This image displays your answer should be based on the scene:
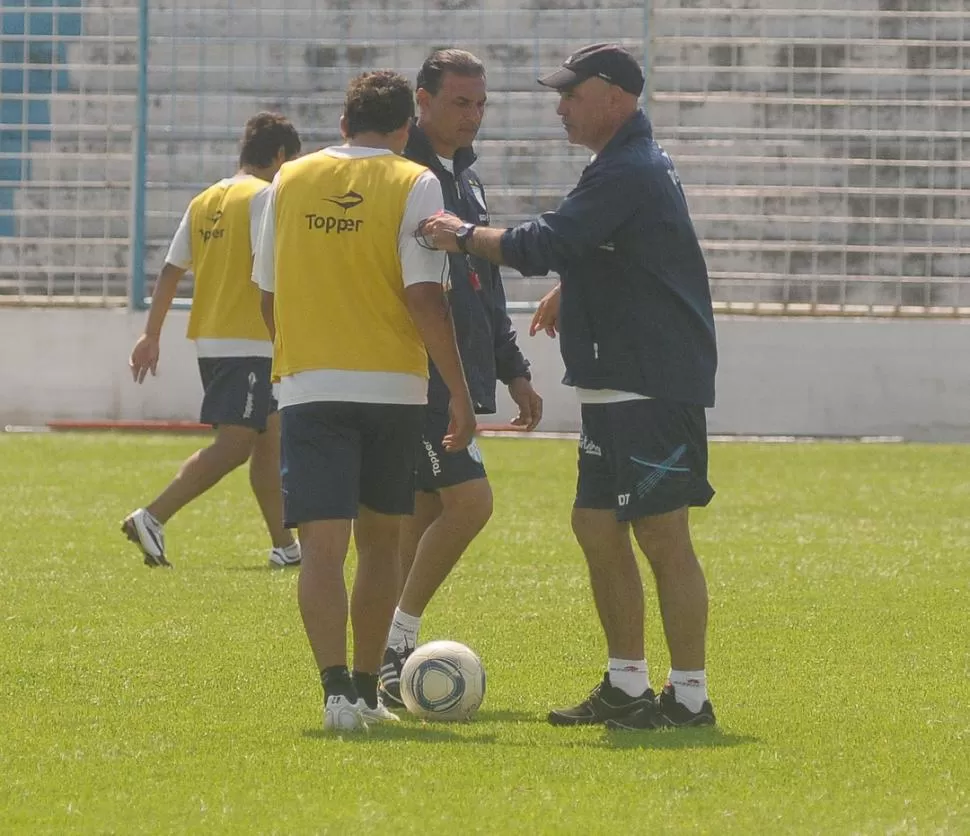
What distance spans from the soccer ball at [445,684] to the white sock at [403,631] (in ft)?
1.59

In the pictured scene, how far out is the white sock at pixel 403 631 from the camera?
6469 mm

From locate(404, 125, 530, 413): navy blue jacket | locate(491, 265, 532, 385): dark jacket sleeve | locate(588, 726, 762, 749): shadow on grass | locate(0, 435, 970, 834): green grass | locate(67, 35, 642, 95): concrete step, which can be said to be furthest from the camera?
locate(67, 35, 642, 95): concrete step

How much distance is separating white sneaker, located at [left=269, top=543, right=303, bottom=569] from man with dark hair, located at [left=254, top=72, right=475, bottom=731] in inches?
158

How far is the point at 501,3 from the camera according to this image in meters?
20.0

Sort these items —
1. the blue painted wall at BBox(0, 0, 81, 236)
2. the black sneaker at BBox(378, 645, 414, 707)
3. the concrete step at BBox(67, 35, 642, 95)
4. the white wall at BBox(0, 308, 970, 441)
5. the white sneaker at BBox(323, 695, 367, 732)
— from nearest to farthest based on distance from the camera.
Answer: the white sneaker at BBox(323, 695, 367, 732) < the black sneaker at BBox(378, 645, 414, 707) < the white wall at BBox(0, 308, 970, 441) < the concrete step at BBox(67, 35, 642, 95) < the blue painted wall at BBox(0, 0, 81, 236)

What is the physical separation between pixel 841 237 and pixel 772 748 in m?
14.5

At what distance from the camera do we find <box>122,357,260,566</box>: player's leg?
9672mm

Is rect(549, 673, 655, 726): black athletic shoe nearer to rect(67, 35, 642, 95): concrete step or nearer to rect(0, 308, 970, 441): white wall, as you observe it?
rect(0, 308, 970, 441): white wall

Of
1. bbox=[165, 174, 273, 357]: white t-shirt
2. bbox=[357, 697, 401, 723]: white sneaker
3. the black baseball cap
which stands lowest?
bbox=[357, 697, 401, 723]: white sneaker

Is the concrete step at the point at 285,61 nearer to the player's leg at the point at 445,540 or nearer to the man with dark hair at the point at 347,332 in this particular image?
the player's leg at the point at 445,540

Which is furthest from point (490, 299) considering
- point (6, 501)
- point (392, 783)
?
point (6, 501)

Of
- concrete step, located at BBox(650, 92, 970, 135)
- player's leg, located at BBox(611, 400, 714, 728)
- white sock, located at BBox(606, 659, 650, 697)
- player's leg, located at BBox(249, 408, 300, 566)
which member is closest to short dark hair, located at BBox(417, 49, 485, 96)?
player's leg, located at BBox(611, 400, 714, 728)

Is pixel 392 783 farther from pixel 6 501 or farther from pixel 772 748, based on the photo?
pixel 6 501

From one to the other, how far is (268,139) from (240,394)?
129 cm
